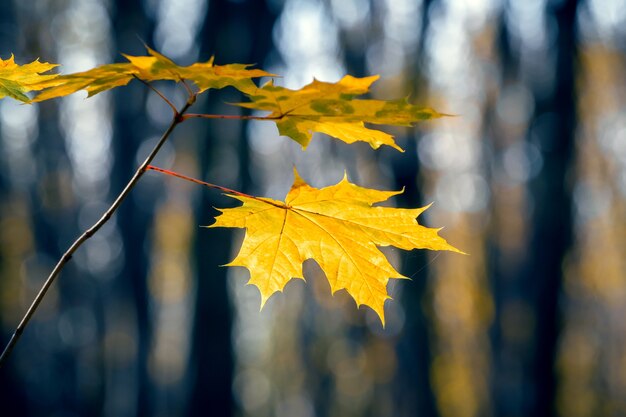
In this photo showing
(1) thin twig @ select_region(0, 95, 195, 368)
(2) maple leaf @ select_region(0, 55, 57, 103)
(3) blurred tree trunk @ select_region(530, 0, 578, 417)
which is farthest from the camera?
(3) blurred tree trunk @ select_region(530, 0, 578, 417)

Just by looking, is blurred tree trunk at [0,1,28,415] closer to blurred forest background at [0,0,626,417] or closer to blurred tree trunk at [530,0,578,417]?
blurred forest background at [0,0,626,417]

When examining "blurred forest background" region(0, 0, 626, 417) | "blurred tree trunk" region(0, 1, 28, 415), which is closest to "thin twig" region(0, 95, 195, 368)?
"blurred forest background" region(0, 0, 626, 417)

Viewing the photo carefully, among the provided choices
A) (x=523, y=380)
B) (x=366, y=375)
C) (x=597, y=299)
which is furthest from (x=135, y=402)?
(x=597, y=299)

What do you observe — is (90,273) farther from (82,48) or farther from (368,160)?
(368,160)

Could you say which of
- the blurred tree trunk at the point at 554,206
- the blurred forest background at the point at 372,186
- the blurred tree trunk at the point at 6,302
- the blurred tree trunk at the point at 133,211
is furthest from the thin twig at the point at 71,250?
the blurred tree trunk at the point at 6,302

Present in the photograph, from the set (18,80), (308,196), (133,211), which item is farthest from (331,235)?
(133,211)

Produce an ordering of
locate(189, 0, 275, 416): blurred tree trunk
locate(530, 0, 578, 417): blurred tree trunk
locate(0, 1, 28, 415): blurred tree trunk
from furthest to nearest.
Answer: locate(0, 1, 28, 415): blurred tree trunk, locate(189, 0, 275, 416): blurred tree trunk, locate(530, 0, 578, 417): blurred tree trunk

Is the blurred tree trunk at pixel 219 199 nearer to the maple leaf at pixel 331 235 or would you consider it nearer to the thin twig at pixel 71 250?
the maple leaf at pixel 331 235
